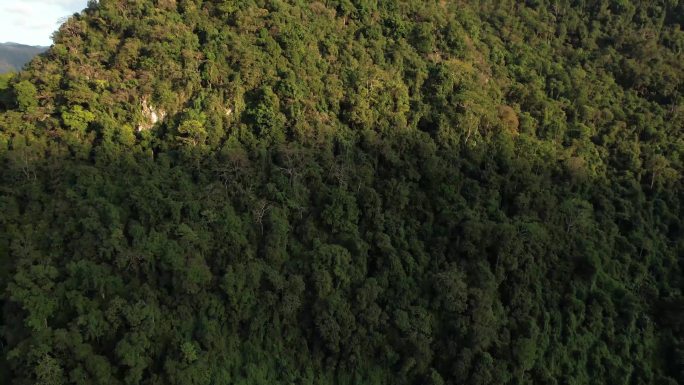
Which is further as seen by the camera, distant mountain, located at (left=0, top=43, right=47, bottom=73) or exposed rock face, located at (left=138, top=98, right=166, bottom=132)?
distant mountain, located at (left=0, top=43, right=47, bottom=73)

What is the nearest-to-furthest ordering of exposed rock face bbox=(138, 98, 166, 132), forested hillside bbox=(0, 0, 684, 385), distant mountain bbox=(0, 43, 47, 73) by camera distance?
forested hillside bbox=(0, 0, 684, 385), exposed rock face bbox=(138, 98, 166, 132), distant mountain bbox=(0, 43, 47, 73)

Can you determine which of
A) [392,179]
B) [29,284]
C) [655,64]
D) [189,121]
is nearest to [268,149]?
[189,121]

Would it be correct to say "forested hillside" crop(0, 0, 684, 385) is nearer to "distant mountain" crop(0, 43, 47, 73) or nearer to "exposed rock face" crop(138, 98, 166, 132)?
"exposed rock face" crop(138, 98, 166, 132)

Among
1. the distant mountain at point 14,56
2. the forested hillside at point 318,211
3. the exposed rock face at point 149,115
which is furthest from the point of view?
the distant mountain at point 14,56

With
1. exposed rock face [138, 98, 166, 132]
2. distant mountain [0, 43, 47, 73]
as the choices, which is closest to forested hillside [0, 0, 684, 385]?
exposed rock face [138, 98, 166, 132]

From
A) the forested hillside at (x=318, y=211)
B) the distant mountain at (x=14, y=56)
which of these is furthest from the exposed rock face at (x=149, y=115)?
the distant mountain at (x=14, y=56)

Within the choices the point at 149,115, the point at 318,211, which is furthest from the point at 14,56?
the point at 318,211

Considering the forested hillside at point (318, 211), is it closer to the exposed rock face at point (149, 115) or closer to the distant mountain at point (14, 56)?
the exposed rock face at point (149, 115)
